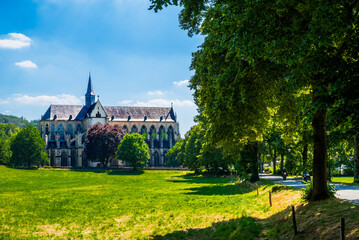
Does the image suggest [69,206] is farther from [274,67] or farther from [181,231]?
[274,67]

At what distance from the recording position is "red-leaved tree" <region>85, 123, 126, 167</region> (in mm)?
76375

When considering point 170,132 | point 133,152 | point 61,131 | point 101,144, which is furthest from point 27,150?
point 170,132

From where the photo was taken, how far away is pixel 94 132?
3073 inches

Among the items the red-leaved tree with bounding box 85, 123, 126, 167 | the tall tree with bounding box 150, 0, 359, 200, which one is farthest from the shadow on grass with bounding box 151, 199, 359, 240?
the red-leaved tree with bounding box 85, 123, 126, 167

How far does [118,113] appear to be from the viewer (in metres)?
107

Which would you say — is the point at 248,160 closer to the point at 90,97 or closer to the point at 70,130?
the point at 70,130

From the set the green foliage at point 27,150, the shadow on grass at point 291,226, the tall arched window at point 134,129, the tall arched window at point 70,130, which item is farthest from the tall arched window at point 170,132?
the shadow on grass at point 291,226

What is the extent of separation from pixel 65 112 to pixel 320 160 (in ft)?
315

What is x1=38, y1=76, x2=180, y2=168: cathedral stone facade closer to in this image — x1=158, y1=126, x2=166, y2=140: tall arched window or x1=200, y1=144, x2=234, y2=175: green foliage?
x1=158, y1=126, x2=166, y2=140: tall arched window

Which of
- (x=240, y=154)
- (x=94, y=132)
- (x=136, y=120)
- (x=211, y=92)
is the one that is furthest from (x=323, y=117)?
(x=136, y=120)

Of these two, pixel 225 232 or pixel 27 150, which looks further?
pixel 27 150

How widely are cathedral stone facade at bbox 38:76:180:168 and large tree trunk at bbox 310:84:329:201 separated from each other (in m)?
81.5

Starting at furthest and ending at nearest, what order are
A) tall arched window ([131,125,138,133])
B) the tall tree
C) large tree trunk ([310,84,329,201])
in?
1. tall arched window ([131,125,138,133])
2. large tree trunk ([310,84,329,201])
3. the tall tree

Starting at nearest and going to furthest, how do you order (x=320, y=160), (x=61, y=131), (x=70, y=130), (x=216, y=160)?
(x=320, y=160)
(x=216, y=160)
(x=61, y=131)
(x=70, y=130)
